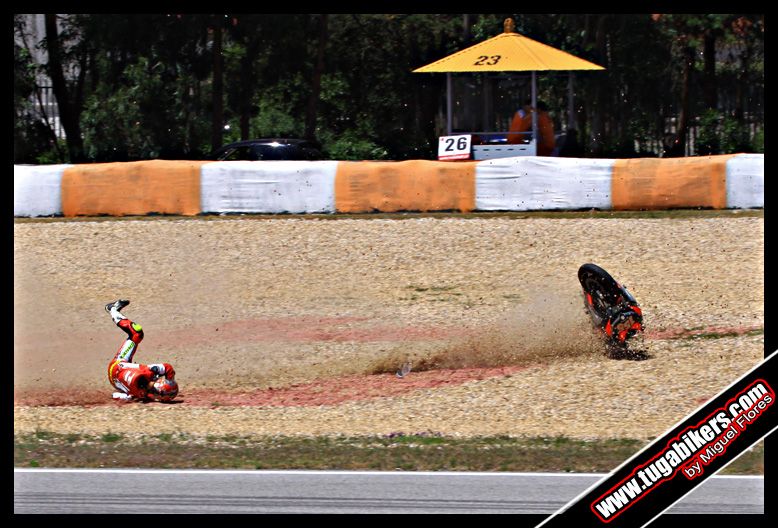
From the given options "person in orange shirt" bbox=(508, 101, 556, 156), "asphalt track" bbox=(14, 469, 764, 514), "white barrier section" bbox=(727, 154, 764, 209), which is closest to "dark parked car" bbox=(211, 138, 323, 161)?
"person in orange shirt" bbox=(508, 101, 556, 156)

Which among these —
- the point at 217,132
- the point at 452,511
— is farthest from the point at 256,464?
the point at 217,132

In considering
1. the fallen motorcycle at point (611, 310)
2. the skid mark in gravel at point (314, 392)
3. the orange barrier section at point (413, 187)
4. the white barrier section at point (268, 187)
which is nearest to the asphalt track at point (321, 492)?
the skid mark in gravel at point (314, 392)

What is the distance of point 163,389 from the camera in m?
10.4

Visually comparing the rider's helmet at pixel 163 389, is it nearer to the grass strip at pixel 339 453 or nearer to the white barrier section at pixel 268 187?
the grass strip at pixel 339 453

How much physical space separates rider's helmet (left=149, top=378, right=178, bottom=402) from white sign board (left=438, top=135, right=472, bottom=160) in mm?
13368

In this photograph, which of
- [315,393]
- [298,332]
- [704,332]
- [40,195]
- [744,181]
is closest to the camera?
[315,393]

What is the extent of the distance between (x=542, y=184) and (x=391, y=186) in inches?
88.6

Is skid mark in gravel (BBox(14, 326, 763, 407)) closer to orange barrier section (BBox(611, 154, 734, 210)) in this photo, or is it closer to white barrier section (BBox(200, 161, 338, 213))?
orange barrier section (BBox(611, 154, 734, 210))

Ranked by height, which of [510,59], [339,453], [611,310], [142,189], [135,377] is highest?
[510,59]

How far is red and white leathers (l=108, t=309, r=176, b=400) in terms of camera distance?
10.3 m

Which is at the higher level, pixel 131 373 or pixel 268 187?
pixel 268 187

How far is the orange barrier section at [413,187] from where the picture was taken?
18344 millimetres

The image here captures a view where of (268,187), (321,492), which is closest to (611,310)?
(321,492)

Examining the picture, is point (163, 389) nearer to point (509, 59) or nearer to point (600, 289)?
point (600, 289)
